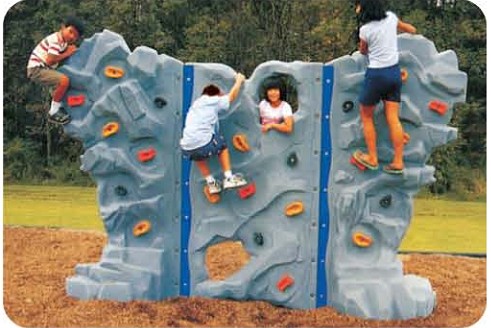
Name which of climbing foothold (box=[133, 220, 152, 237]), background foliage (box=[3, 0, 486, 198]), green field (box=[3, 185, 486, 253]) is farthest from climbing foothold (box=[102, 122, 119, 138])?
background foliage (box=[3, 0, 486, 198])

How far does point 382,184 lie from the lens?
5520mm

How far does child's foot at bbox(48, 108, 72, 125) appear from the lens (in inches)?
223

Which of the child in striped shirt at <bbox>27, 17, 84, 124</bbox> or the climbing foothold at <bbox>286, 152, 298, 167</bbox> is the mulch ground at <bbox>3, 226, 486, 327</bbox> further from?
the child in striped shirt at <bbox>27, 17, 84, 124</bbox>

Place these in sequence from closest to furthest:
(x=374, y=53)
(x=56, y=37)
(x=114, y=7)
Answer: (x=374, y=53) < (x=56, y=37) < (x=114, y=7)

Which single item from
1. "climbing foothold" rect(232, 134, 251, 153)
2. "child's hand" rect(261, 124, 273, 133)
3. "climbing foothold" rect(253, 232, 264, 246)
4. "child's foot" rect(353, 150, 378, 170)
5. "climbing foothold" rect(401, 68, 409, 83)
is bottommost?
"climbing foothold" rect(253, 232, 264, 246)

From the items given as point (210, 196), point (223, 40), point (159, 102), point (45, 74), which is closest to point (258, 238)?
point (210, 196)

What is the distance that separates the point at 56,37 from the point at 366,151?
2.30 m

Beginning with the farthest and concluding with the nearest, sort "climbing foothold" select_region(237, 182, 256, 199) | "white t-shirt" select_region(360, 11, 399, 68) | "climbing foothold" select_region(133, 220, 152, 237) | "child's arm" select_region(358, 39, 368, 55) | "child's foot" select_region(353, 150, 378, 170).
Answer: "climbing foothold" select_region(133, 220, 152, 237) → "climbing foothold" select_region(237, 182, 256, 199) → "child's foot" select_region(353, 150, 378, 170) → "child's arm" select_region(358, 39, 368, 55) → "white t-shirt" select_region(360, 11, 399, 68)

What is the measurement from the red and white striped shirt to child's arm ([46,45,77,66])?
20 millimetres

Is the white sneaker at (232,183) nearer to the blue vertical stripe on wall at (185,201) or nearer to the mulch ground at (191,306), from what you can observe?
the blue vertical stripe on wall at (185,201)

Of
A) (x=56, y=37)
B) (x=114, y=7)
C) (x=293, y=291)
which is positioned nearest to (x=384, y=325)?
(x=293, y=291)

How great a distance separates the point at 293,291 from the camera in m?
5.73

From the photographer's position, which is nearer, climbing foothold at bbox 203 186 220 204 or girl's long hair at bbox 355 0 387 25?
girl's long hair at bbox 355 0 387 25

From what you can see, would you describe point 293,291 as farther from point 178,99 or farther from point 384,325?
point 178,99
